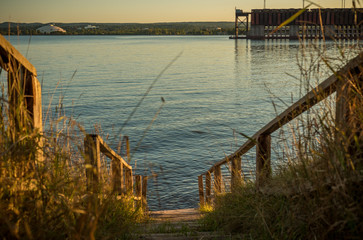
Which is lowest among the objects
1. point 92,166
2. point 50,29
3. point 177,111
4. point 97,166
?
point 177,111

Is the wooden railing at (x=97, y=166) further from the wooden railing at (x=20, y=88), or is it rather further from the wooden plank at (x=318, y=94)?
the wooden plank at (x=318, y=94)

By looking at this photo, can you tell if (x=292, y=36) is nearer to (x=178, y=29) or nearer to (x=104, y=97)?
(x=104, y=97)

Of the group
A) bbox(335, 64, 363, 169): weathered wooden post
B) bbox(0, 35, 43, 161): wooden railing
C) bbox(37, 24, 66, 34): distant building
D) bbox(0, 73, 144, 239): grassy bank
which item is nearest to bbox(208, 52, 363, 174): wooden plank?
bbox(335, 64, 363, 169): weathered wooden post

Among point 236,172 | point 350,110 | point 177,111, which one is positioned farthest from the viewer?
point 177,111

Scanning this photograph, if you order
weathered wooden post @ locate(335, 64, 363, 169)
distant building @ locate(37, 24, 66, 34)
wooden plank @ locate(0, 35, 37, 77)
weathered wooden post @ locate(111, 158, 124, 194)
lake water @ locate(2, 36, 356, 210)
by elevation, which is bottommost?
lake water @ locate(2, 36, 356, 210)

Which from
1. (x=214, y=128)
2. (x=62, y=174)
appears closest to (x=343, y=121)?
(x=62, y=174)

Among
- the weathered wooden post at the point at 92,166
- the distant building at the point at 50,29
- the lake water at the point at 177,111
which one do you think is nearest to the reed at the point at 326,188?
the weathered wooden post at the point at 92,166

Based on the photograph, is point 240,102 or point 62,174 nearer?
point 62,174

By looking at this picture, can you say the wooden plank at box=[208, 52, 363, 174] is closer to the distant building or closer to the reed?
the reed

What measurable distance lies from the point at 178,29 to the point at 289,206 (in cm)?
17977

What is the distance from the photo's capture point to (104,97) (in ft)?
81.5

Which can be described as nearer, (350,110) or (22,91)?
(350,110)

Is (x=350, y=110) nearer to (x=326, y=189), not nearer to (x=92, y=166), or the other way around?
(x=326, y=189)

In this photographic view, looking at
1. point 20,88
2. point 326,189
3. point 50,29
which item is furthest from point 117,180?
point 50,29
